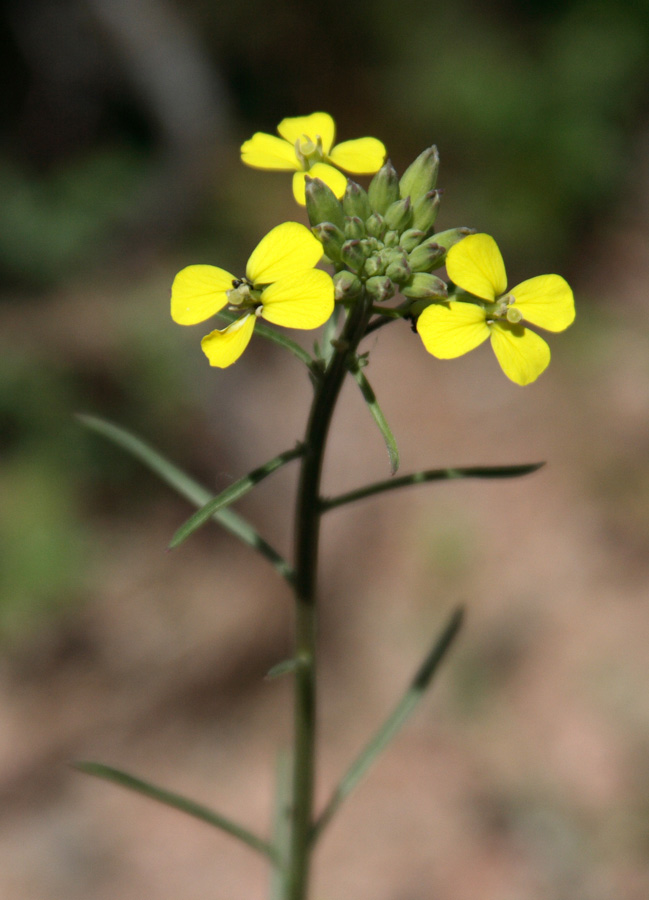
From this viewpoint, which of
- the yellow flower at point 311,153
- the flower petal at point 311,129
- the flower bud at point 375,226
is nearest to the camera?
the flower bud at point 375,226

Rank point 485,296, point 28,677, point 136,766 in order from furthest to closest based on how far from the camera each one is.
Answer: point 28,677 → point 136,766 → point 485,296

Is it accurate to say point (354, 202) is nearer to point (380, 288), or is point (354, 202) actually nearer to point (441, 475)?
point (380, 288)

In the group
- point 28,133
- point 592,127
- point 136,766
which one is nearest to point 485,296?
point 136,766

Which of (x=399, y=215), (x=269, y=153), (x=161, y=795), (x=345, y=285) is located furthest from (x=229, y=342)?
(x=161, y=795)

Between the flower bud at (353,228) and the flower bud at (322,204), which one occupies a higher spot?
the flower bud at (322,204)

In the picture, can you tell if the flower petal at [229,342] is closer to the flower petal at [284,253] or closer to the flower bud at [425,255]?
the flower petal at [284,253]

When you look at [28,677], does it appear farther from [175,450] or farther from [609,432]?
[609,432]

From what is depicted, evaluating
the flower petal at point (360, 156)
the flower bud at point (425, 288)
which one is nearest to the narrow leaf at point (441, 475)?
the flower bud at point (425, 288)
